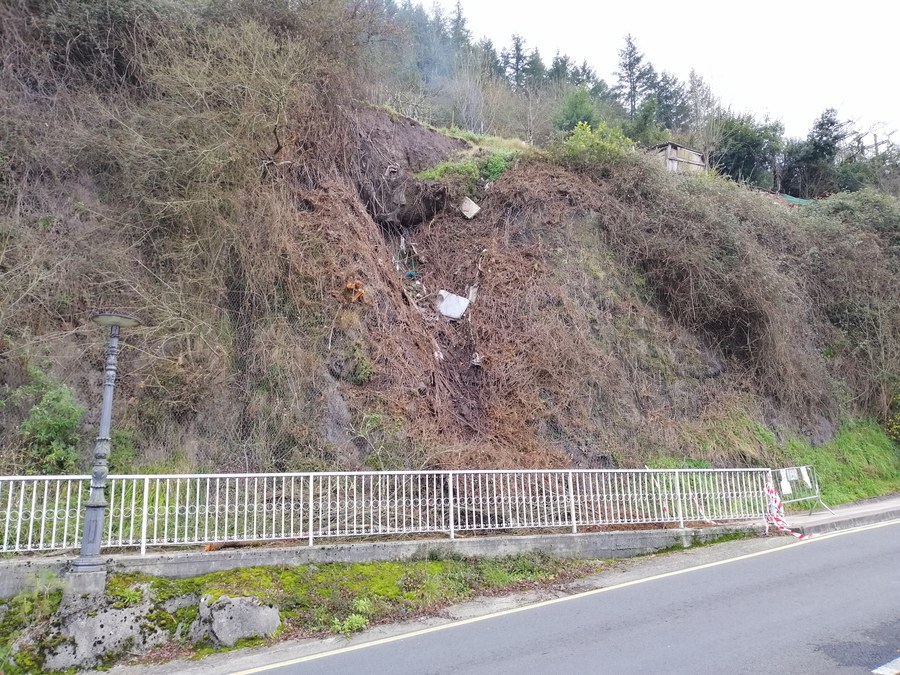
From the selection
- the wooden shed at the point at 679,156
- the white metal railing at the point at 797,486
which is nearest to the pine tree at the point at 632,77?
the wooden shed at the point at 679,156

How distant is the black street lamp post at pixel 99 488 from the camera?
6357mm

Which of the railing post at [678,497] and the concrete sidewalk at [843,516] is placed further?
the concrete sidewalk at [843,516]

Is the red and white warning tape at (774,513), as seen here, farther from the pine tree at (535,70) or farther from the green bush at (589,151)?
the pine tree at (535,70)

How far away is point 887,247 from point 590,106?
1373 centimetres

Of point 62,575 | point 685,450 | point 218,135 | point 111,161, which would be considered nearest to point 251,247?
point 218,135

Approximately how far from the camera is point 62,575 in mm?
6297

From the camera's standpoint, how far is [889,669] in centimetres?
454

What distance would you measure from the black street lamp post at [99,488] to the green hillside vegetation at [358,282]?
7.24 ft

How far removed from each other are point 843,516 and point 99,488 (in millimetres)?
13149

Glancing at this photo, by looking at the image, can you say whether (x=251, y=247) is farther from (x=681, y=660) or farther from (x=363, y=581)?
(x=681, y=660)

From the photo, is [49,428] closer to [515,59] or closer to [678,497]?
[678,497]

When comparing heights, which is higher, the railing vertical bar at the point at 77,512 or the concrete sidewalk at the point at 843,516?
the railing vertical bar at the point at 77,512

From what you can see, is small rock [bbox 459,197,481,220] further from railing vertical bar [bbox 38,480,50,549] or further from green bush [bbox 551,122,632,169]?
railing vertical bar [bbox 38,480,50,549]

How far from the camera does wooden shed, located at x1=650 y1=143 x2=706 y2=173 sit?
24.5m
